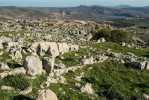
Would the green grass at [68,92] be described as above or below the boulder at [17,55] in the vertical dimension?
below

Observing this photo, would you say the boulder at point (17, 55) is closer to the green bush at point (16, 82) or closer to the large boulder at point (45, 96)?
the green bush at point (16, 82)

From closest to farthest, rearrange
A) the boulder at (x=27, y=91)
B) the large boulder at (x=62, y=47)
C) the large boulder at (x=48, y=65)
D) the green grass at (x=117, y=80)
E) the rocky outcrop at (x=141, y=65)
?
1. the boulder at (x=27, y=91)
2. the green grass at (x=117, y=80)
3. the large boulder at (x=48, y=65)
4. the rocky outcrop at (x=141, y=65)
5. the large boulder at (x=62, y=47)

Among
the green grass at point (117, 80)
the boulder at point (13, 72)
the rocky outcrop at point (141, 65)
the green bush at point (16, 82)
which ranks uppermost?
the boulder at point (13, 72)

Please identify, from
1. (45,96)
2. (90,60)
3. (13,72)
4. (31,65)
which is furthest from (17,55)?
(45,96)

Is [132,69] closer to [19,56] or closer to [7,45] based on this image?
[19,56]

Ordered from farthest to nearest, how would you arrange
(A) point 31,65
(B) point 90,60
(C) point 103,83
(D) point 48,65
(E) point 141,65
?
(B) point 90,60 < (E) point 141,65 < (C) point 103,83 < (D) point 48,65 < (A) point 31,65

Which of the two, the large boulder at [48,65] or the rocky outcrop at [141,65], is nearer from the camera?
the large boulder at [48,65]

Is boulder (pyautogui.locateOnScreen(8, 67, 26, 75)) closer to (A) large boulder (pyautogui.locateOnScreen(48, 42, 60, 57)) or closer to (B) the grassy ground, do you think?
(B) the grassy ground

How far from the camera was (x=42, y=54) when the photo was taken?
3019 centimetres

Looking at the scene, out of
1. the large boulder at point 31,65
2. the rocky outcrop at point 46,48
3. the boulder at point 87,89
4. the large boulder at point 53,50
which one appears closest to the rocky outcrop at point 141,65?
the boulder at point 87,89

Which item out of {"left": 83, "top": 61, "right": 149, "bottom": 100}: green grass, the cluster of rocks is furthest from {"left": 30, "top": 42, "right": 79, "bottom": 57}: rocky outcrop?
{"left": 83, "top": 61, "right": 149, "bottom": 100}: green grass

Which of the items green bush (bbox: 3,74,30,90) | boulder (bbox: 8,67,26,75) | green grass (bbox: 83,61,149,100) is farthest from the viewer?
green grass (bbox: 83,61,149,100)

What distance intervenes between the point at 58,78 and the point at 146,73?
1761 cm

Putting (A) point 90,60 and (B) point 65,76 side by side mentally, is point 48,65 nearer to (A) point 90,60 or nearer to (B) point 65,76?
(B) point 65,76
